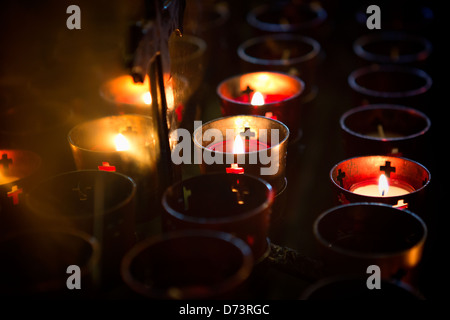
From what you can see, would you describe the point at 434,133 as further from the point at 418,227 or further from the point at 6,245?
the point at 6,245

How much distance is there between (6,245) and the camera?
940 millimetres

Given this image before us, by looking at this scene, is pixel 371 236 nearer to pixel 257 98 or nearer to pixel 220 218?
pixel 220 218

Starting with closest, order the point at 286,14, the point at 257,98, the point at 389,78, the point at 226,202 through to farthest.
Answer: the point at 226,202
the point at 257,98
the point at 389,78
the point at 286,14

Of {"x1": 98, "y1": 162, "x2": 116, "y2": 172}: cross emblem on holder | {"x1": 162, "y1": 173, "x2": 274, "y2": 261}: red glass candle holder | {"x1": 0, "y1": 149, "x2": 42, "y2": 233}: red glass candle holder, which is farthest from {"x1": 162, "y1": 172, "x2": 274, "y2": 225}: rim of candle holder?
{"x1": 0, "y1": 149, "x2": 42, "y2": 233}: red glass candle holder

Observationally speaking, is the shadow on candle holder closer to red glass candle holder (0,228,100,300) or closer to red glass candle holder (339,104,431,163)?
red glass candle holder (0,228,100,300)

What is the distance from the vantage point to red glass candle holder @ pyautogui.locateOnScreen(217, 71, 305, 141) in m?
1.40

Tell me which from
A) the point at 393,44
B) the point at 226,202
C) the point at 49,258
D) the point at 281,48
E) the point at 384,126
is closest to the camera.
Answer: the point at 49,258

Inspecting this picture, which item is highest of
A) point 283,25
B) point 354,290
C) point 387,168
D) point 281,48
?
point 283,25

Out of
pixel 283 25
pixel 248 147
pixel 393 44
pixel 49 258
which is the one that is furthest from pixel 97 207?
pixel 393 44

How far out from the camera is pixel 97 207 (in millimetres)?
1137

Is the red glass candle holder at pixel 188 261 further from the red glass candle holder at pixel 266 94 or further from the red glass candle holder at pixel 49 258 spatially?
the red glass candle holder at pixel 266 94

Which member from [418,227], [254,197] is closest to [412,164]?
[418,227]

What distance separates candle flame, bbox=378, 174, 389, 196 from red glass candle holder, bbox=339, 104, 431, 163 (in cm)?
11

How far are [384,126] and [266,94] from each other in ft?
1.30
